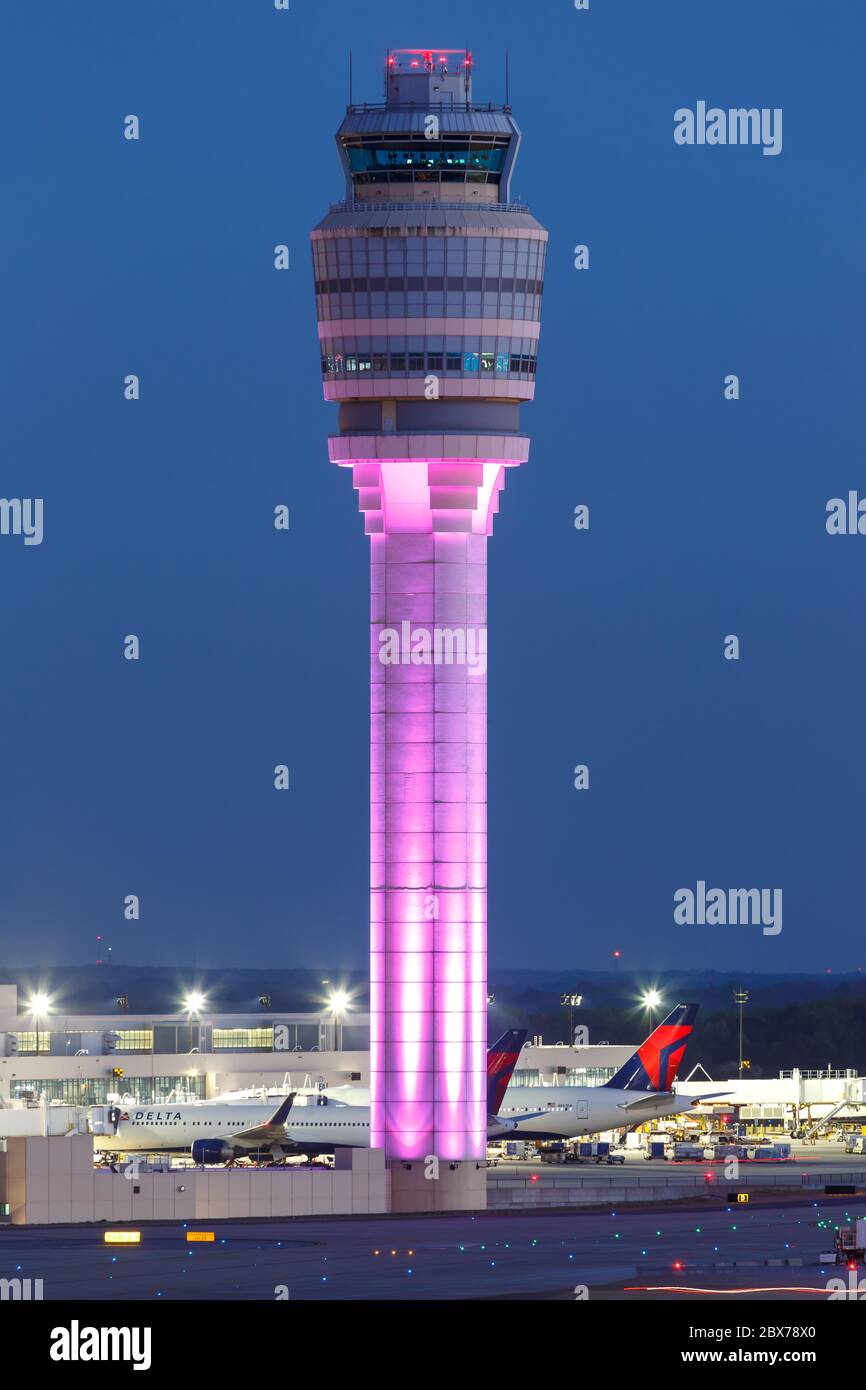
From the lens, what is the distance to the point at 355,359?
14175 centimetres

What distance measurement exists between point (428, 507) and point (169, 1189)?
34532 millimetres

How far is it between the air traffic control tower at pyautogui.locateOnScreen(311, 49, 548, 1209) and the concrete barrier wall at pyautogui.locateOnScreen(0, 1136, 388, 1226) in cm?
258

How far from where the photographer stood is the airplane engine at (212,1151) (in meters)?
166

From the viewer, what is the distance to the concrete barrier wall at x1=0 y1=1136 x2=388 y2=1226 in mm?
126062

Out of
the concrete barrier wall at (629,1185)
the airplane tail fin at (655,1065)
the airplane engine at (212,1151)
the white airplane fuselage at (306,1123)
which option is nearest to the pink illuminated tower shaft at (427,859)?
the concrete barrier wall at (629,1185)

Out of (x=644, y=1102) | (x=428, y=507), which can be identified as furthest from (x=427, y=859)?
(x=644, y=1102)

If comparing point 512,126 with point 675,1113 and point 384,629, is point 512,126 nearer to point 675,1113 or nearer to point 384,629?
point 384,629

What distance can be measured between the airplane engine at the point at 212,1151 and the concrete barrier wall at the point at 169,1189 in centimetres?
2900

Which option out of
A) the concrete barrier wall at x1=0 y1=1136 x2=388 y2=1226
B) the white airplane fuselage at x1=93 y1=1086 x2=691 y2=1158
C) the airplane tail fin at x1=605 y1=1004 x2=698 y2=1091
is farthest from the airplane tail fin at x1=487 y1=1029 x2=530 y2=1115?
the concrete barrier wall at x1=0 y1=1136 x2=388 y2=1226

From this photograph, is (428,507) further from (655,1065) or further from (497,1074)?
(655,1065)

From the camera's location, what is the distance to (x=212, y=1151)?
545ft
